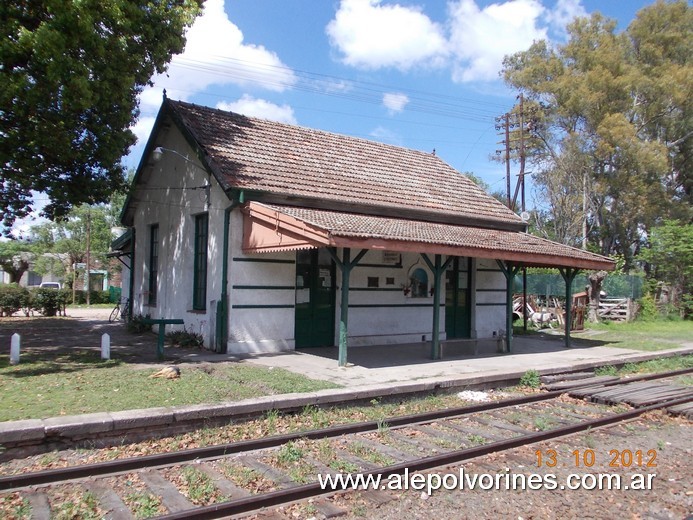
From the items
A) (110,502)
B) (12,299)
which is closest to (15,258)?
(12,299)

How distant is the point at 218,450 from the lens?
5.94 m

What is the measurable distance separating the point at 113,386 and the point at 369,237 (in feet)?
15.6

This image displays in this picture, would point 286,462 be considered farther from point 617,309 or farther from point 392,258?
point 617,309

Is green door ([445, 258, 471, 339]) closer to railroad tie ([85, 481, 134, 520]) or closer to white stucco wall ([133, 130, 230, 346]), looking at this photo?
white stucco wall ([133, 130, 230, 346])

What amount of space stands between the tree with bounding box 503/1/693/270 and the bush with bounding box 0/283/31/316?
26.0m

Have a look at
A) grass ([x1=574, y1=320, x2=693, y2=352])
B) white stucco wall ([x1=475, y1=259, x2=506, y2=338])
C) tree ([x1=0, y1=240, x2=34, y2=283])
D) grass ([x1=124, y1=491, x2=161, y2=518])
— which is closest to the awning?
white stucco wall ([x1=475, y1=259, x2=506, y2=338])

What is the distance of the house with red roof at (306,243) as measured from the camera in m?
11.4

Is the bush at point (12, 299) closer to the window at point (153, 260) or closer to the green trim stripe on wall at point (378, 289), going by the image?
the window at point (153, 260)

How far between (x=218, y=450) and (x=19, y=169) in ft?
33.1

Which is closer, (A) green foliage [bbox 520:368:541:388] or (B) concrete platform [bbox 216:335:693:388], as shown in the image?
(B) concrete platform [bbox 216:335:693:388]

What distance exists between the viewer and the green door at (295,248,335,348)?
41.3ft

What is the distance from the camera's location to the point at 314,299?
1281 centimetres

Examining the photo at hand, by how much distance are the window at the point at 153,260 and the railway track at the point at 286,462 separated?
10719 millimetres

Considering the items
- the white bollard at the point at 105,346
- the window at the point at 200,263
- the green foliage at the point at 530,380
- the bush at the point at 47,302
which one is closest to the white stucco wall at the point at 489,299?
the green foliage at the point at 530,380
